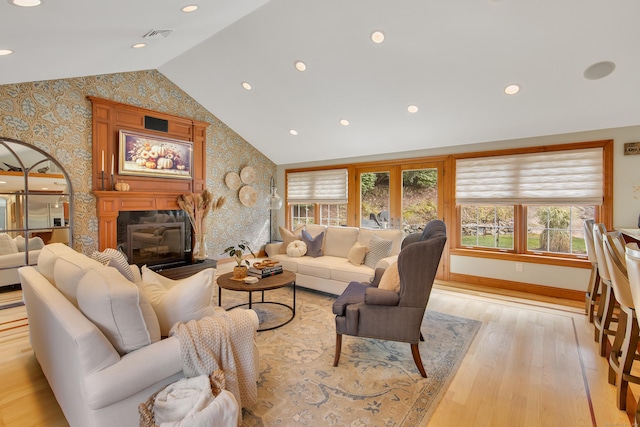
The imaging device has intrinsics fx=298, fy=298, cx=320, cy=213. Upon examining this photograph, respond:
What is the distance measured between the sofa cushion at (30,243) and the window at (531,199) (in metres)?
5.82

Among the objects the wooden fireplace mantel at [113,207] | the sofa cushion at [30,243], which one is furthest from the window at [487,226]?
the sofa cushion at [30,243]

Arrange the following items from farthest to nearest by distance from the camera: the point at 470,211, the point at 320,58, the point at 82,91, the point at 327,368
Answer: the point at 470,211 → the point at 82,91 → the point at 320,58 → the point at 327,368

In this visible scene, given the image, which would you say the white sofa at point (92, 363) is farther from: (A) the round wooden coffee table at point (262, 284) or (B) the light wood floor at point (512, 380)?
(A) the round wooden coffee table at point (262, 284)

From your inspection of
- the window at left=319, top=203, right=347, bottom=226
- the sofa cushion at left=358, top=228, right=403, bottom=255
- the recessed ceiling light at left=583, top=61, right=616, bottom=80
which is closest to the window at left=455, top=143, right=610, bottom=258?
the recessed ceiling light at left=583, top=61, right=616, bottom=80

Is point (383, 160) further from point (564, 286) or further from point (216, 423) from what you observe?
point (216, 423)

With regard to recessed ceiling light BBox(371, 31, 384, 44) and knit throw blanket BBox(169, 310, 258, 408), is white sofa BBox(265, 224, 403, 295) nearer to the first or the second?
knit throw blanket BBox(169, 310, 258, 408)

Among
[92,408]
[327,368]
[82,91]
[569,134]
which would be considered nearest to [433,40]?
[569,134]

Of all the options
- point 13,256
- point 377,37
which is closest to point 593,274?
point 377,37

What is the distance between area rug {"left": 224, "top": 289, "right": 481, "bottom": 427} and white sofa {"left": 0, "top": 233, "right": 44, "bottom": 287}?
3245 mm

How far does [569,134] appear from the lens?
3.82 meters

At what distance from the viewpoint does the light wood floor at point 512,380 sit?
71.9 inches

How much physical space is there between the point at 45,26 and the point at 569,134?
5.42 metres

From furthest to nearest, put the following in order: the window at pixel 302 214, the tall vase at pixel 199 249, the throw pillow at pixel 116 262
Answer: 1. the window at pixel 302 214
2. the tall vase at pixel 199 249
3. the throw pillow at pixel 116 262

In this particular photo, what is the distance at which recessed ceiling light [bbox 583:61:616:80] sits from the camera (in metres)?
2.85
